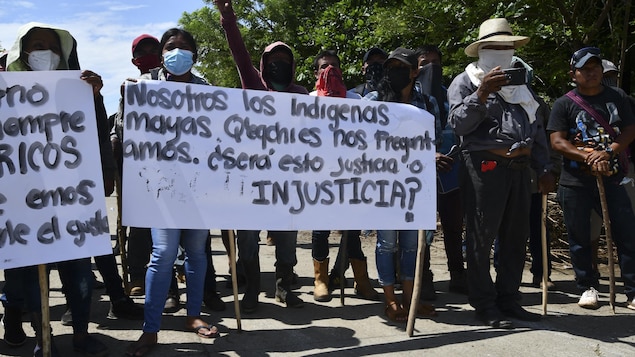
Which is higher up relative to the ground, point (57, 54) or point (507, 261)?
point (57, 54)

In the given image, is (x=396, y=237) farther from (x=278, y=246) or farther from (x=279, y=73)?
(x=279, y=73)

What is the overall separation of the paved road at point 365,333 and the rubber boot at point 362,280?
0.10 m

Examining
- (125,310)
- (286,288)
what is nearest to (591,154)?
(286,288)

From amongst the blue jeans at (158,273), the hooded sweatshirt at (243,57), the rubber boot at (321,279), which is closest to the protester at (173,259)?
the blue jeans at (158,273)

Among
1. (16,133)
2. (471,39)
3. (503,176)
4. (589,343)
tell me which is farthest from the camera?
(471,39)

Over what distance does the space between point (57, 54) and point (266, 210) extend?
154cm

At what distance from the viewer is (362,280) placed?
5.14 metres

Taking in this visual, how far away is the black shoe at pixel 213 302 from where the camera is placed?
464 cm

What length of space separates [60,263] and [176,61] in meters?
1.43

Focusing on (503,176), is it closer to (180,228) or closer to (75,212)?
(180,228)

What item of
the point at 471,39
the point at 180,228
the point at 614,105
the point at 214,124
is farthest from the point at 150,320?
the point at 471,39

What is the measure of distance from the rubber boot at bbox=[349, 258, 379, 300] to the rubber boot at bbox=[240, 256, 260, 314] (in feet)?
3.12

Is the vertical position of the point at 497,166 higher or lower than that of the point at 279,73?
lower

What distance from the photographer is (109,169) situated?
151 inches
